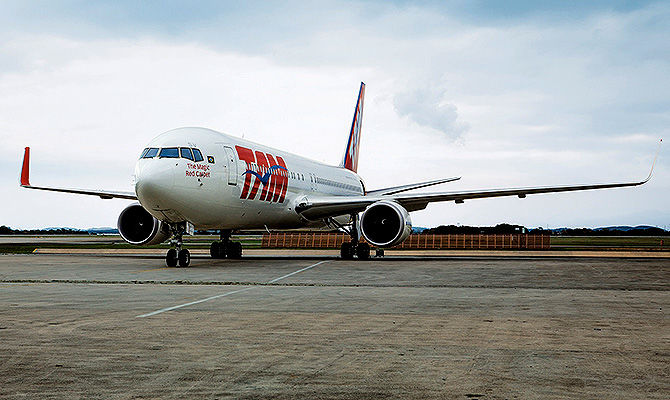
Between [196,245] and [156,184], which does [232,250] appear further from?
[196,245]

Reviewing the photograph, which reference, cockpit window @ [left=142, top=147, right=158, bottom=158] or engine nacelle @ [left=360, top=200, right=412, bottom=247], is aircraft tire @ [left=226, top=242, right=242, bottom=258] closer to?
engine nacelle @ [left=360, top=200, right=412, bottom=247]

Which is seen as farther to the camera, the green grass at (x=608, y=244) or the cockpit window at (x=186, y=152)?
the green grass at (x=608, y=244)

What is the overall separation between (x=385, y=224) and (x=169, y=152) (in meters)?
8.44

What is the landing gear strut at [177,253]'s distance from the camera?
18.1 m

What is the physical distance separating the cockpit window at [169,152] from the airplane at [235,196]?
0.03 metres

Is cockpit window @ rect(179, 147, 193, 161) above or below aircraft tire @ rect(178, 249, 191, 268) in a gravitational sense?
above

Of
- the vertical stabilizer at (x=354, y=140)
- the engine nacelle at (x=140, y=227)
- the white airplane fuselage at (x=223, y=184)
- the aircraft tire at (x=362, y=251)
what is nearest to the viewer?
the white airplane fuselage at (x=223, y=184)

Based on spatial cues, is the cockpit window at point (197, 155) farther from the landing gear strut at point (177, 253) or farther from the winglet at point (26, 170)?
the winglet at point (26, 170)

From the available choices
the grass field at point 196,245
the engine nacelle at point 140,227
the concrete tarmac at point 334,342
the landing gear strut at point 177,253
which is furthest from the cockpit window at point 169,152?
the grass field at point 196,245

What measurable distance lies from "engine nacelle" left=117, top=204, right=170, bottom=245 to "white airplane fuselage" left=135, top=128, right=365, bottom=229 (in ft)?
7.06

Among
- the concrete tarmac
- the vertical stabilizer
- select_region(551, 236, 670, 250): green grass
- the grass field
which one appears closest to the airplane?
the concrete tarmac

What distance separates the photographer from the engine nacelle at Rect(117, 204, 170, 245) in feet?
70.4

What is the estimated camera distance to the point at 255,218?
21984 mm

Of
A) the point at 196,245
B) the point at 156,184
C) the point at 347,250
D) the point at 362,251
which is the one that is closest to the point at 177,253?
the point at 156,184
